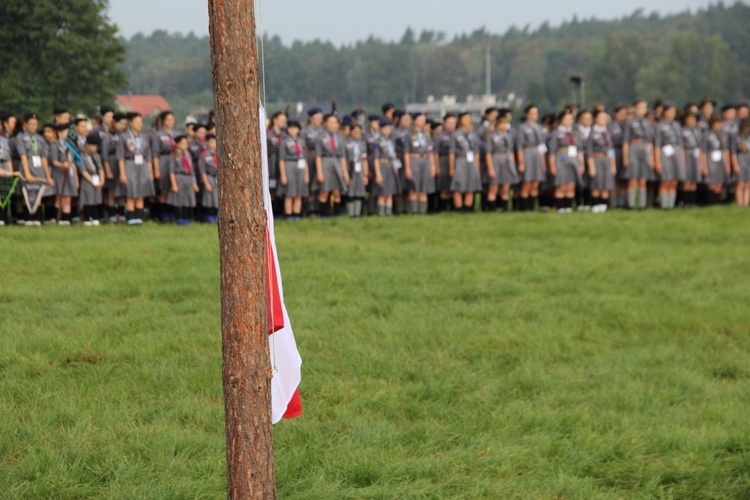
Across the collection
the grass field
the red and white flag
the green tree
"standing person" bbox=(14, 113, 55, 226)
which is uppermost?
the green tree

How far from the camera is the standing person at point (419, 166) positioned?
1745 cm

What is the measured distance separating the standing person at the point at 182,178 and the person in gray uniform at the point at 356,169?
2802 millimetres

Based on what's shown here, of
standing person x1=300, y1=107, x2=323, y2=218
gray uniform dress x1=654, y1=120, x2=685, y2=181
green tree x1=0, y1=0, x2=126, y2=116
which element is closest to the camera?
standing person x1=300, y1=107, x2=323, y2=218

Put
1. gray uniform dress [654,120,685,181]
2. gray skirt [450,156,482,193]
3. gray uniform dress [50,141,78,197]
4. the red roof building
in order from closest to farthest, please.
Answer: gray uniform dress [50,141,78,197] → gray skirt [450,156,482,193] → gray uniform dress [654,120,685,181] → the red roof building

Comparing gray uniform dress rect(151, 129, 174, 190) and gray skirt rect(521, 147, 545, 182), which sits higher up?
gray uniform dress rect(151, 129, 174, 190)

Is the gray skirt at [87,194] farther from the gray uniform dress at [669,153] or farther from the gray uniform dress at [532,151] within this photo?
the gray uniform dress at [669,153]

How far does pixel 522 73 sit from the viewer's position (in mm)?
149500

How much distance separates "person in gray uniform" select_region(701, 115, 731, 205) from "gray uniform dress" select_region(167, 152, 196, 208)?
32.7 feet

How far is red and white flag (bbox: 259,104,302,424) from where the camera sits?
4480 mm

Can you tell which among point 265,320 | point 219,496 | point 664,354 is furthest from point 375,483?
point 664,354

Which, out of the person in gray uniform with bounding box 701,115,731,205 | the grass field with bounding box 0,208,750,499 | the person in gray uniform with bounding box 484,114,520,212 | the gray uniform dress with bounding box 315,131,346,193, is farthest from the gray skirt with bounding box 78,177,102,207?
the person in gray uniform with bounding box 701,115,731,205

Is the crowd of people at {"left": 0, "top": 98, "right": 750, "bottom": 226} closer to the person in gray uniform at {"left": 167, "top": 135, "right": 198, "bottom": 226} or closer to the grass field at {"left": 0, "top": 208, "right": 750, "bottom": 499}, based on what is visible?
the person in gray uniform at {"left": 167, "top": 135, "right": 198, "bottom": 226}

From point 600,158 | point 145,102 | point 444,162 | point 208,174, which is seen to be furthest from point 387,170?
point 145,102

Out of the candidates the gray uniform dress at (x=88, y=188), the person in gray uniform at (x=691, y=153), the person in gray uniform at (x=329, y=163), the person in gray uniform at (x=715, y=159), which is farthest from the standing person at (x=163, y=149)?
the person in gray uniform at (x=715, y=159)
